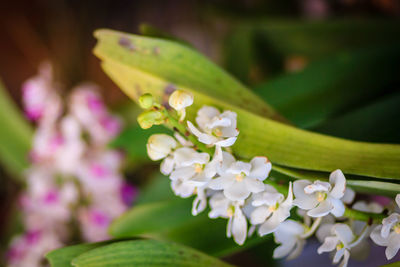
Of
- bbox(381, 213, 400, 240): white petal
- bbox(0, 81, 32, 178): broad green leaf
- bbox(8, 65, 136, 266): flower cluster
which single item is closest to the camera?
bbox(381, 213, 400, 240): white petal

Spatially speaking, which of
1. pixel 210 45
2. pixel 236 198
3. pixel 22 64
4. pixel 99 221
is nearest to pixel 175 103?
pixel 236 198

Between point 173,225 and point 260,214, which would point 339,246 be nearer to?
point 260,214

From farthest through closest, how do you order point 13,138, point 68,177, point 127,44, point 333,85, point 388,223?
point 13,138
point 68,177
point 333,85
point 127,44
point 388,223

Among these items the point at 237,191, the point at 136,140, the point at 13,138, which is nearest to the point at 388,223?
the point at 237,191

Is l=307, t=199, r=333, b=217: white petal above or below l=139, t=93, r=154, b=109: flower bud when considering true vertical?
below

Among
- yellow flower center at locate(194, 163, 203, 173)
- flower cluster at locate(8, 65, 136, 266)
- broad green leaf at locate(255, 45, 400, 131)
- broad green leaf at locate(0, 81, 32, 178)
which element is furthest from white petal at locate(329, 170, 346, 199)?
broad green leaf at locate(0, 81, 32, 178)

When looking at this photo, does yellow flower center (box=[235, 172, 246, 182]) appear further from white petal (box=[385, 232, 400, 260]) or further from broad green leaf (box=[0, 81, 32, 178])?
broad green leaf (box=[0, 81, 32, 178])

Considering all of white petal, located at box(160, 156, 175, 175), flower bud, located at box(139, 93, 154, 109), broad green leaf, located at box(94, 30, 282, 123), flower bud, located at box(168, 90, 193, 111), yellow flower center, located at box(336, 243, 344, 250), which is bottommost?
yellow flower center, located at box(336, 243, 344, 250)
